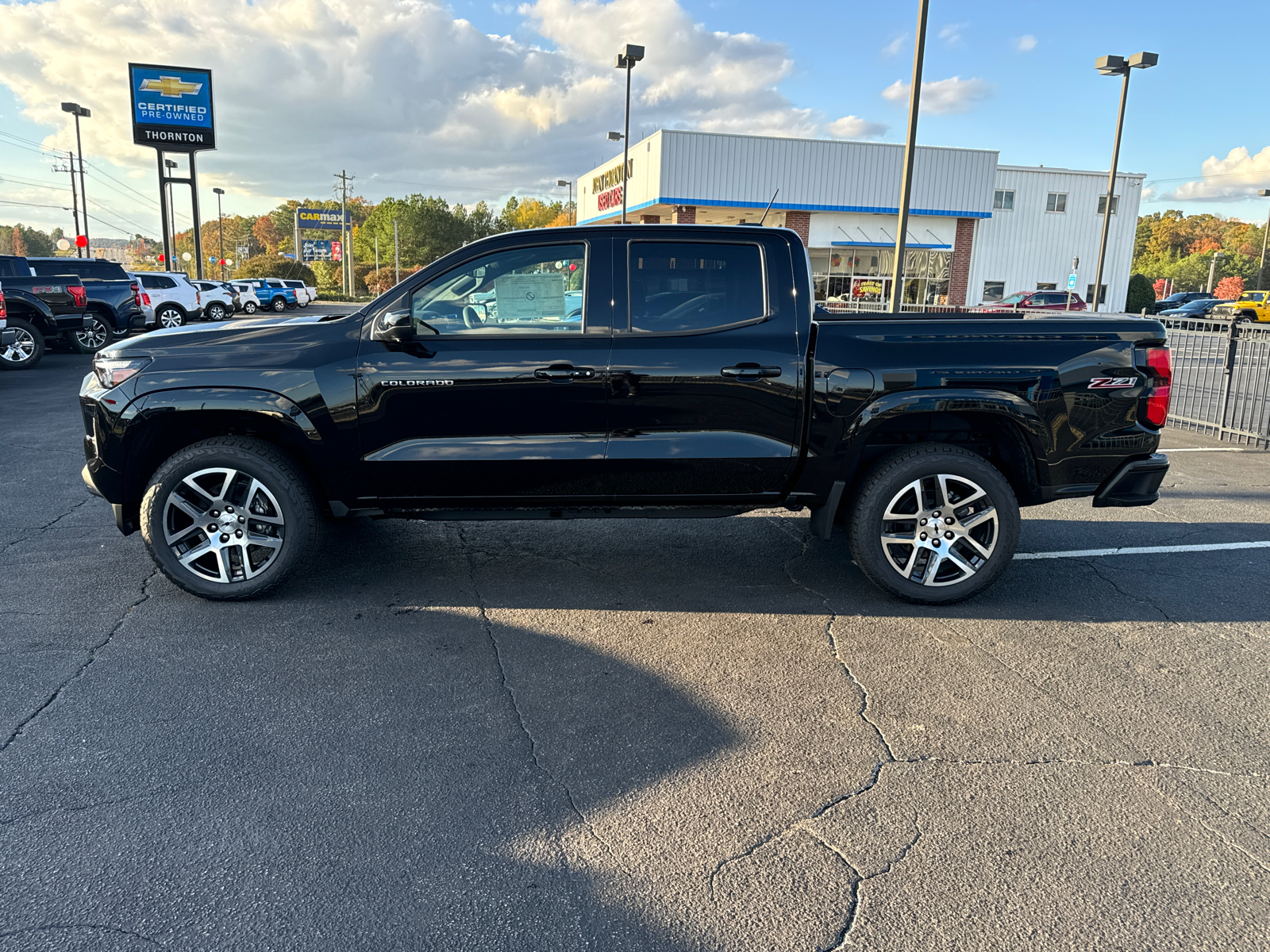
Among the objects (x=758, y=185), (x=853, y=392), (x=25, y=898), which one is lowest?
(x=25, y=898)

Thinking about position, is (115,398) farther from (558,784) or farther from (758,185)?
(758,185)

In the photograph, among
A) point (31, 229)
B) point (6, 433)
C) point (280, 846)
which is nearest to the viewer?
point (280, 846)

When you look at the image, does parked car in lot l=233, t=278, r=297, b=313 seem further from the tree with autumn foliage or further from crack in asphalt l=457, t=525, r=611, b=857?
the tree with autumn foliage

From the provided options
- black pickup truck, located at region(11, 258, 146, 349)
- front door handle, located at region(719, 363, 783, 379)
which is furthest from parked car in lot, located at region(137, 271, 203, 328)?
front door handle, located at region(719, 363, 783, 379)

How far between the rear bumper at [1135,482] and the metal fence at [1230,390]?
514 cm

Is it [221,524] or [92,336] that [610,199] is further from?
[221,524]

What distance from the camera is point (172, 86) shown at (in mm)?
34938

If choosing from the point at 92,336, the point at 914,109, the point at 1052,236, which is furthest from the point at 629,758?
the point at 1052,236

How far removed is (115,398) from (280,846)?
2.88 m

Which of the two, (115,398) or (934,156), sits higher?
(934,156)

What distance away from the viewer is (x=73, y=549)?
18.6 feet

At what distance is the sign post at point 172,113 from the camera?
34531 mm

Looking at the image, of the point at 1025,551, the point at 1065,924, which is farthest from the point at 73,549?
the point at 1025,551

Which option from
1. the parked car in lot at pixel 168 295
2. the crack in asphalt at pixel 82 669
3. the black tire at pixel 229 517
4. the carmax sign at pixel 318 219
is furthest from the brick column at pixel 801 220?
the carmax sign at pixel 318 219
